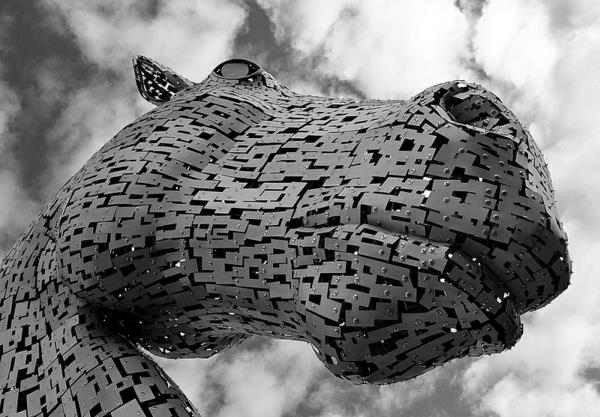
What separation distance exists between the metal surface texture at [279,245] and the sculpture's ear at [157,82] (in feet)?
0.64

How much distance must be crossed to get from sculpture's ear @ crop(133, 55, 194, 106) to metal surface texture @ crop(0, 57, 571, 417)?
19 centimetres

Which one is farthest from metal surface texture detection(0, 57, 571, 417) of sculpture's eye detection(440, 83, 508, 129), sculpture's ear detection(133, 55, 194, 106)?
sculpture's ear detection(133, 55, 194, 106)

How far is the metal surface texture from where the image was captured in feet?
4.97

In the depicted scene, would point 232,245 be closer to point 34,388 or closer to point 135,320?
point 135,320

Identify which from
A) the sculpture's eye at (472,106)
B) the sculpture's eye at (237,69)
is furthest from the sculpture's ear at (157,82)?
the sculpture's eye at (472,106)

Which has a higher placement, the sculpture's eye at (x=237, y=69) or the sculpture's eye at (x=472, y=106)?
the sculpture's eye at (x=237, y=69)

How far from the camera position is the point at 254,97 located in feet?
8.09

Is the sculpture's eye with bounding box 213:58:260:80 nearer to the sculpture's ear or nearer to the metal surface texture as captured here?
the metal surface texture

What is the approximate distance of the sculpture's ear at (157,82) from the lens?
2.82 metres

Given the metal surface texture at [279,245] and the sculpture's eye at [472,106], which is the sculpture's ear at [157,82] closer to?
the metal surface texture at [279,245]

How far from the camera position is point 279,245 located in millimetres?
1729

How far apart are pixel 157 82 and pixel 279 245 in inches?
53.3

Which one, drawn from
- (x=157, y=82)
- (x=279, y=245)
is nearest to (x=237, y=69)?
(x=157, y=82)

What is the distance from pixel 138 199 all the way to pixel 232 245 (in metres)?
0.35
